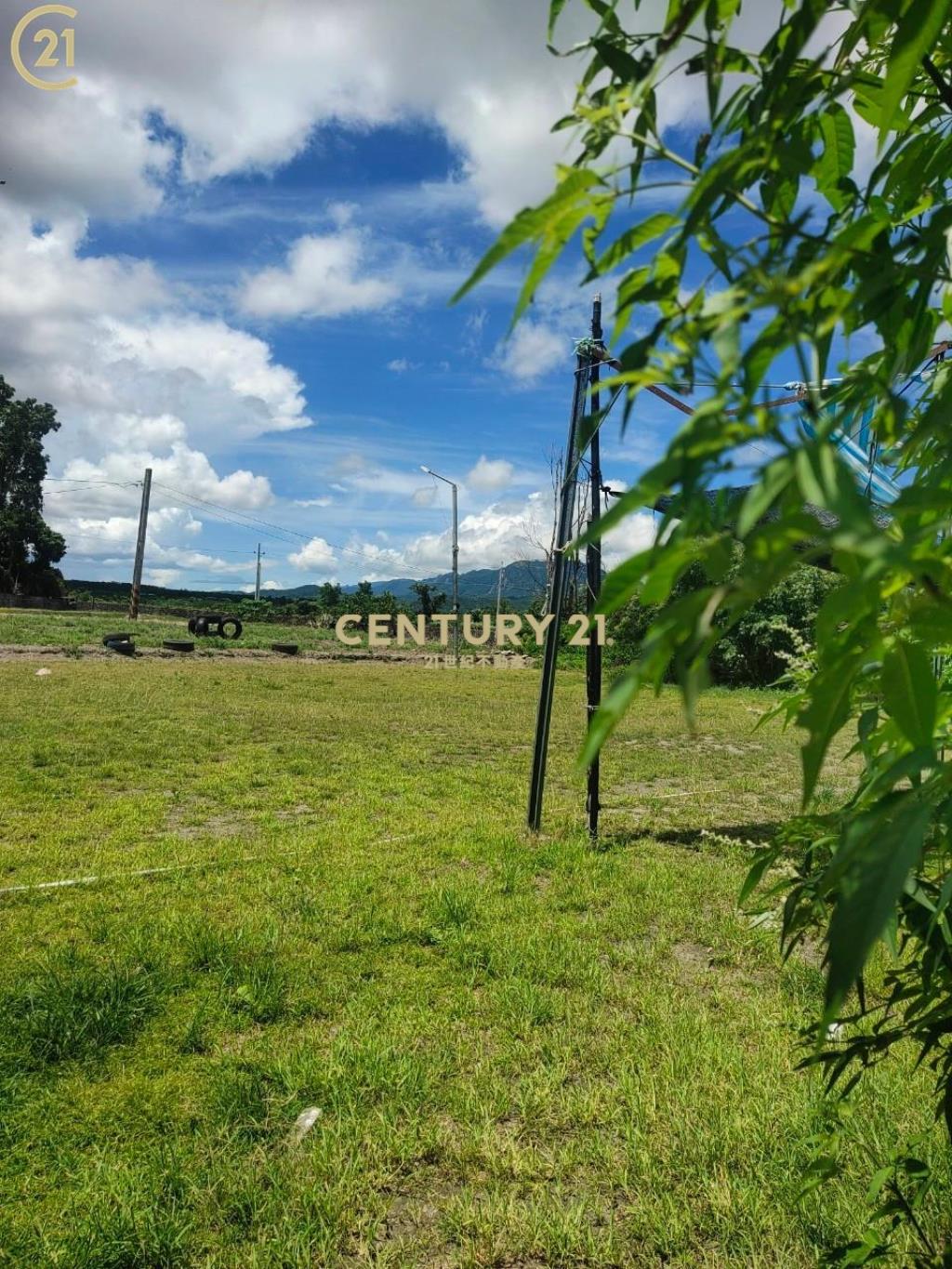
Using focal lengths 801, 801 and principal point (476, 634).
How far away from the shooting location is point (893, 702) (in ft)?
2.04

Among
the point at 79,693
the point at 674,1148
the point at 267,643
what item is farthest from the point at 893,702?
the point at 267,643

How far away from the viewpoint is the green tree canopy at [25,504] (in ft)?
172

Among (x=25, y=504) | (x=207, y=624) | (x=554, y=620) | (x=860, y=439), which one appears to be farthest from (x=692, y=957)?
(x=25, y=504)

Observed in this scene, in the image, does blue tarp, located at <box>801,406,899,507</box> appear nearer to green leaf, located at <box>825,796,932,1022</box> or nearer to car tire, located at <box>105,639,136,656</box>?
green leaf, located at <box>825,796,932,1022</box>

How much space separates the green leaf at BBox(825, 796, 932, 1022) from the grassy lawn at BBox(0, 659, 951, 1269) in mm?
1643

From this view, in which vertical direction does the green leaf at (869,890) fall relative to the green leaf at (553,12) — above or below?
below

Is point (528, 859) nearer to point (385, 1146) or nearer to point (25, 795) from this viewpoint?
point (385, 1146)

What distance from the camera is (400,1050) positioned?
2.98 m

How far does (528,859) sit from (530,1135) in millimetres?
2788

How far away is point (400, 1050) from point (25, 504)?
208 feet

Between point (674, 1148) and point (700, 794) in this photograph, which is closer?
point (674, 1148)

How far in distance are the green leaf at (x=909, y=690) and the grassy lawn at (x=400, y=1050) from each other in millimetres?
1586

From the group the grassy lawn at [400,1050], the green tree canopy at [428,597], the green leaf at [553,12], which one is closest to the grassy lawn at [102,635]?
the green tree canopy at [428,597]

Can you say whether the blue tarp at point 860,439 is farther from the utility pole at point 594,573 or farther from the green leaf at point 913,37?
the utility pole at point 594,573
